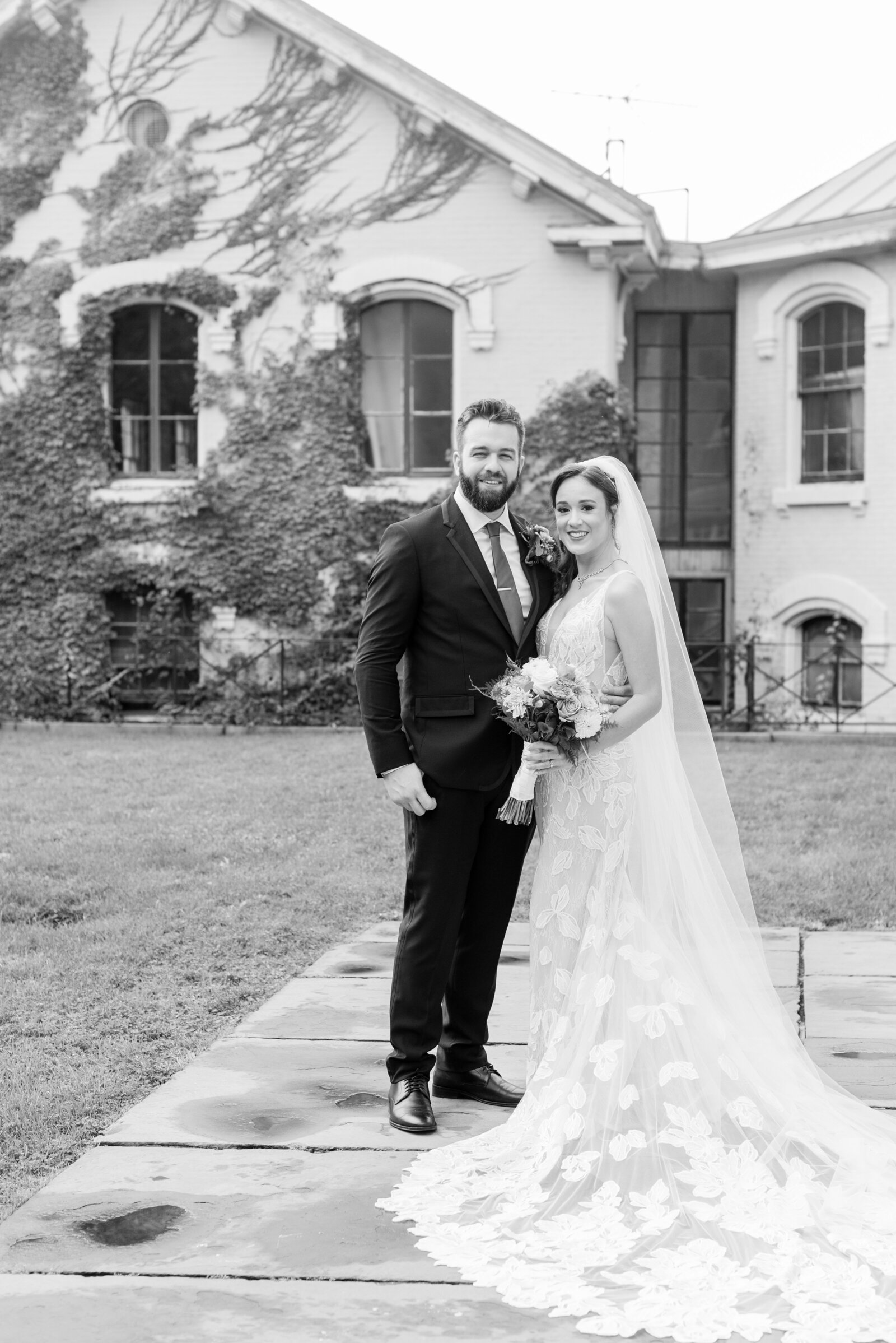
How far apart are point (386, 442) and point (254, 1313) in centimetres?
1417

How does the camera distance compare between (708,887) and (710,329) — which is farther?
(710,329)

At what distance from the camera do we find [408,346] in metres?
16.7

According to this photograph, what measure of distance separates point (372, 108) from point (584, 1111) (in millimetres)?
14570

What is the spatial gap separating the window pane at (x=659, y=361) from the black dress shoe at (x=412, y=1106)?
1435cm

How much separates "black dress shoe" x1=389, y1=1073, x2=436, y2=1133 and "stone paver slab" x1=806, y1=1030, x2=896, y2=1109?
137 centimetres

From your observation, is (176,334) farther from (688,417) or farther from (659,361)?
(688,417)

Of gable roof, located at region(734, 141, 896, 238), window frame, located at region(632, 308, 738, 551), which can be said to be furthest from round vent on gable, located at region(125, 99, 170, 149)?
gable roof, located at region(734, 141, 896, 238)

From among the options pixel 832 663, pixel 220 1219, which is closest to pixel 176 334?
pixel 832 663

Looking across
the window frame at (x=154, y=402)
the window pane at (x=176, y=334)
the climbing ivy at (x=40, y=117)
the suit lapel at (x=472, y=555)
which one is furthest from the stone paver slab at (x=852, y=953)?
the climbing ivy at (x=40, y=117)

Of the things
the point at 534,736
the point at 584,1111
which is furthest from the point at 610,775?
the point at 584,1111

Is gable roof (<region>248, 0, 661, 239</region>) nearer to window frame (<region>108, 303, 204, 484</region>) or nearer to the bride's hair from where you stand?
window frame (<region>108, 303, 204, 484</region>)

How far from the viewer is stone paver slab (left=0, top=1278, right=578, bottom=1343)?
10.3ft

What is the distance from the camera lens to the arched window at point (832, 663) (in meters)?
16.3

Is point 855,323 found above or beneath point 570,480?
above
